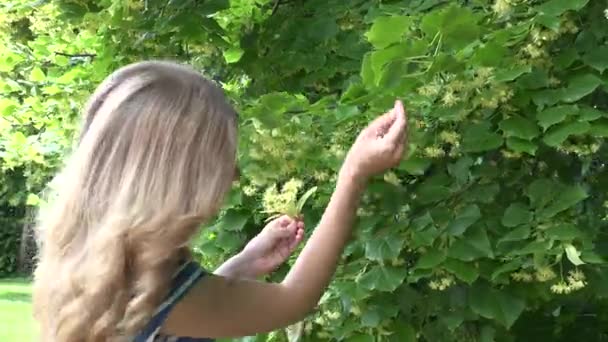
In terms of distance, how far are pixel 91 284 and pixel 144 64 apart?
0.34 meters

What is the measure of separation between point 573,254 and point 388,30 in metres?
0.43

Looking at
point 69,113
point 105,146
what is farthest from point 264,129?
point 69,113

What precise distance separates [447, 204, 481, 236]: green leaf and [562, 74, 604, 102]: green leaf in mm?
230

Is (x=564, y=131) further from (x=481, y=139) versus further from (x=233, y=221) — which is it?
(x=233, y=221)

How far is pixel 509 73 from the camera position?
1600 millimetres

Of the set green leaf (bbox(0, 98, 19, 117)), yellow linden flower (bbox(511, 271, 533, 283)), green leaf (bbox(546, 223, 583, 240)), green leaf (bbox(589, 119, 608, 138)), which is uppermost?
green leaf (bbox(589, 119, 608, 138))

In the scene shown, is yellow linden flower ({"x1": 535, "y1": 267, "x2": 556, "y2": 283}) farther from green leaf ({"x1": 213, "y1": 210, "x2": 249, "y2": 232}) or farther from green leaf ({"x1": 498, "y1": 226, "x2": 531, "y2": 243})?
green leaf ({"x1": 213, "y1": 210, "x2": 249, "y2": 232})

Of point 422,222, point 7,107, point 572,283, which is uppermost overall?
point 422,222

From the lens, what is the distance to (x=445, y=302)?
5.99ft

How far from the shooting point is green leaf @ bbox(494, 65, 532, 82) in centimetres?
159

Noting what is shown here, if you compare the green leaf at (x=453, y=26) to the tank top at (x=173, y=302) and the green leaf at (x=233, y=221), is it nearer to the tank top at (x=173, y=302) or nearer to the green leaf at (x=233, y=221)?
the tank top at (x=173, y=302)

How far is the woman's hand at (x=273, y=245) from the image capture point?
5.80ft

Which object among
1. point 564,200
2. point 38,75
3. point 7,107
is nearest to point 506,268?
point 564,200

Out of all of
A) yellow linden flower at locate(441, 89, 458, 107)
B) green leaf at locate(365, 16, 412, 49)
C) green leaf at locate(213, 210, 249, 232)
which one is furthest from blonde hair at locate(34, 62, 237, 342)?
green leaf at locate(213, 210, 249, 232)
